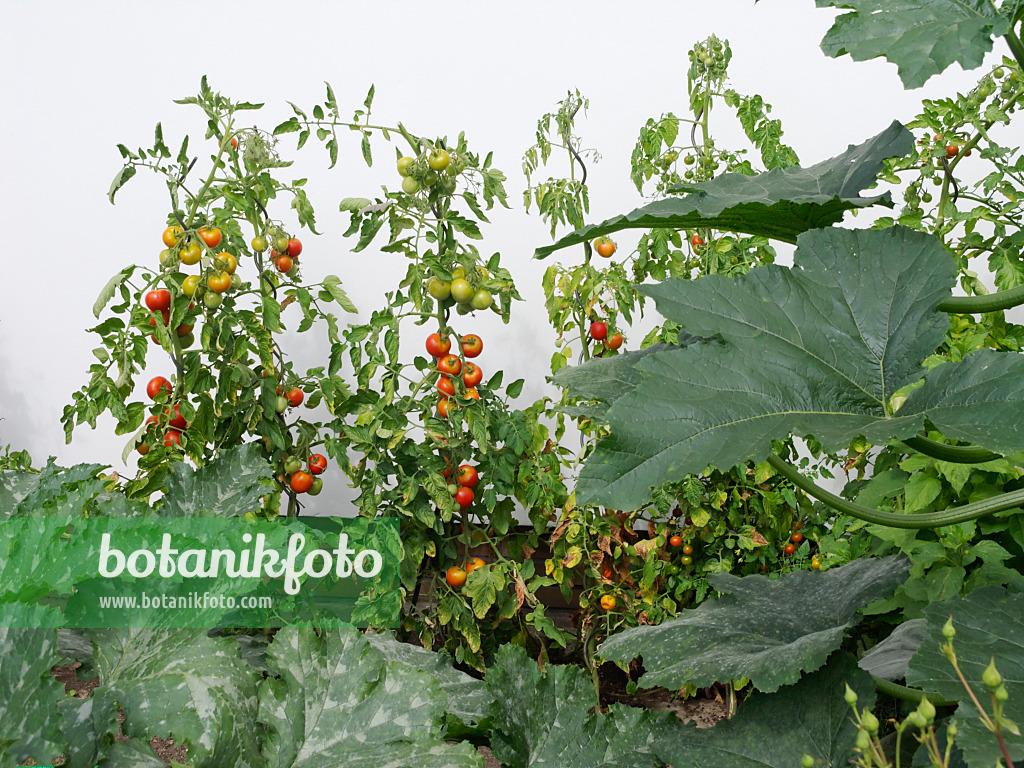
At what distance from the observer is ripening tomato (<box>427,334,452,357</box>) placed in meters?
1.85

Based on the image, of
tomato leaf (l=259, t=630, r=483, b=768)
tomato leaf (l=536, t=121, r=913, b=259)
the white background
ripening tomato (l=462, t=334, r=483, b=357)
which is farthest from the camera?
the white background

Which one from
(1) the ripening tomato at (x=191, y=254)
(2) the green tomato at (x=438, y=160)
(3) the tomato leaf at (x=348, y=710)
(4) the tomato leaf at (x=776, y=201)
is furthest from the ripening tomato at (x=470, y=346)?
(3) the tomato leaf at (x=348, y=710)

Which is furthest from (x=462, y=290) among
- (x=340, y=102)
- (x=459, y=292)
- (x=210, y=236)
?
(x=340, y=102)

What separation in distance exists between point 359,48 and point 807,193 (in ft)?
7.78

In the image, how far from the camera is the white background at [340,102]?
244cm

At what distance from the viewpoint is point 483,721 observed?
1.78ft

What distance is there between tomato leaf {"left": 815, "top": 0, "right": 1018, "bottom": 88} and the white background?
196 centimetres

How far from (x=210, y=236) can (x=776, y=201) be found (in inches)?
57.3

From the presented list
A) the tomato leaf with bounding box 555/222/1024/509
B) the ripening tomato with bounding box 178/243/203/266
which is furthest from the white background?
the tomato leaf with bounding box 555/222/1024/509

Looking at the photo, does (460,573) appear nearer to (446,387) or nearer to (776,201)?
(446,387)

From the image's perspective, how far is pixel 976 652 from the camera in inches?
20.5

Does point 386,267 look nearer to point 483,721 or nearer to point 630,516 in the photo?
point 630,516

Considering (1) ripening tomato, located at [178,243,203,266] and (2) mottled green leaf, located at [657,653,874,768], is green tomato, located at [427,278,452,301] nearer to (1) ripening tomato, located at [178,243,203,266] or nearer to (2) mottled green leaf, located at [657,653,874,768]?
(1) ripening tomato, located at [178,243,203,266]

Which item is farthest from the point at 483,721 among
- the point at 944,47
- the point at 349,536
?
the point at 349,536
